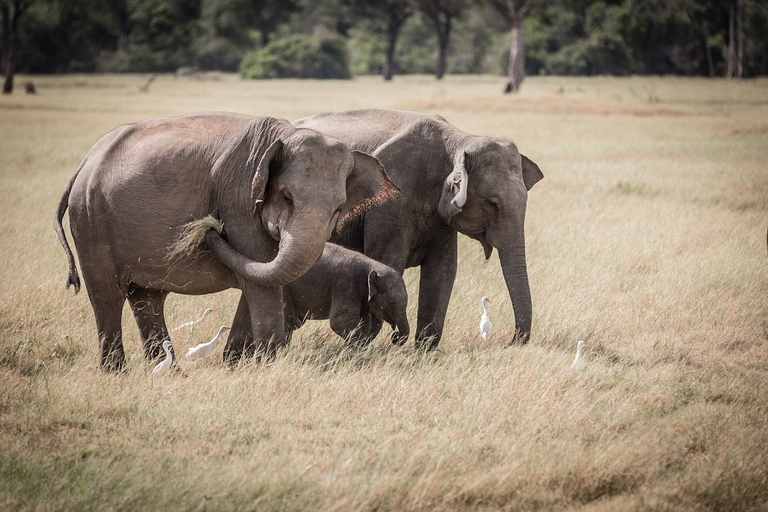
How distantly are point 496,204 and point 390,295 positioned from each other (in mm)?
1156

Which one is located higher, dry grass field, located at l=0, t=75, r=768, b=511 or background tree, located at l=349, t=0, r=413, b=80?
background tree, located at l=349, t=0, r=413, b=80

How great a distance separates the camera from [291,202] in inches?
220

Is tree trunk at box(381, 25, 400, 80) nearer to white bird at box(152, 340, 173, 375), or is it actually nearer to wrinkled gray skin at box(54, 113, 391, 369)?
wrinkled gray skin at box(54, 113, 391, 369)

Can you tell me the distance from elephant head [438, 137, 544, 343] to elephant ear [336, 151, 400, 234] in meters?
0.80

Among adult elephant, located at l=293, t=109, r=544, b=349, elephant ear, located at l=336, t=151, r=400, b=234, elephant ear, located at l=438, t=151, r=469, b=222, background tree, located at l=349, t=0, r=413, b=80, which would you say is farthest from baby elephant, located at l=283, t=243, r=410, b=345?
background tree, located at l=349, t=0, r=413, b=80

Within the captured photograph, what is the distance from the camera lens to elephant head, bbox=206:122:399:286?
17.9ft

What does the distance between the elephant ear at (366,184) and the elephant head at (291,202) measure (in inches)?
8.4

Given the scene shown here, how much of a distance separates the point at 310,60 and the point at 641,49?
28.9 m

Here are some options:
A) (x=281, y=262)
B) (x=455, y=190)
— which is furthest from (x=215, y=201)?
(x=455, y=190)

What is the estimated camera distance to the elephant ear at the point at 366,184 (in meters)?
6.13

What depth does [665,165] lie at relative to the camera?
19.4m

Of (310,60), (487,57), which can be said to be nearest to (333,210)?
(310,60)

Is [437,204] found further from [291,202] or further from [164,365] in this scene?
[164,365]

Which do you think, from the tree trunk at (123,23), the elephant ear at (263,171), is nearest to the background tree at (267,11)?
the tree trunk at (123,23)
